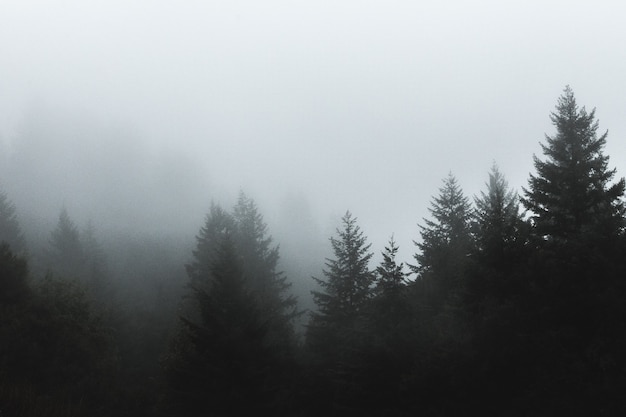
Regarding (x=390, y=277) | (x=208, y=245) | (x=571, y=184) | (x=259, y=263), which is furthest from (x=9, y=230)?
(x=571, y=184)

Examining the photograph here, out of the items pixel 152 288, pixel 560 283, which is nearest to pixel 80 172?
pixel 152 288

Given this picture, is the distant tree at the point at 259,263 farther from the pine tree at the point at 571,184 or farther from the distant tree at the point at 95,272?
the pine tree at the point at 571,184

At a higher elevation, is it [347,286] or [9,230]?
[9,230]

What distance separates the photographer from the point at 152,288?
6009 cm

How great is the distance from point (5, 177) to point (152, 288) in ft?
257

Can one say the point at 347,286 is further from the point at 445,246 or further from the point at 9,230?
the point at 9,230

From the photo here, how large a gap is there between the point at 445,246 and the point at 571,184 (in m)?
11.8

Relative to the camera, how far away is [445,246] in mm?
32156

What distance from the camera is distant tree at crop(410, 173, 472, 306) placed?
2802 centimetres

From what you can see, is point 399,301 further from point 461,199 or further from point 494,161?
point 494,161

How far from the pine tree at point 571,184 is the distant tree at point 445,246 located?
531 centimetres

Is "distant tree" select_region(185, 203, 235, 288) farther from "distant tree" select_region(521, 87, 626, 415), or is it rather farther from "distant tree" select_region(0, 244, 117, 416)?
"distant tree" select_region(521, 87, 626, 415)

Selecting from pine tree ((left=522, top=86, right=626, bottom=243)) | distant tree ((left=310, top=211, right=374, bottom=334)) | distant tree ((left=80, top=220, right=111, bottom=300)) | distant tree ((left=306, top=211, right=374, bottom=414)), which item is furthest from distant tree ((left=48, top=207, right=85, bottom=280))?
pine tree ((left=522, top=86, right=626, bottom=243))

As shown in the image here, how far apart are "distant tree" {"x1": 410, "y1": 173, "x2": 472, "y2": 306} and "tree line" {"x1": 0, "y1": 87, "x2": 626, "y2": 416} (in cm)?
23
